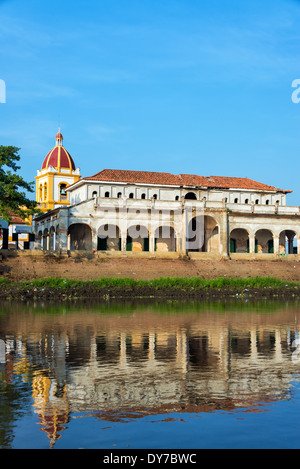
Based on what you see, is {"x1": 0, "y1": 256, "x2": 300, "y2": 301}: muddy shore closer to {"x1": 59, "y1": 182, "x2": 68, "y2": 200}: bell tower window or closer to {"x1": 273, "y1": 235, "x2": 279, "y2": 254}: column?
{"x1": 273, "y1": 235, "x2": 279, "y2": 254}: column

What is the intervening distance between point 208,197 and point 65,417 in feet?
168

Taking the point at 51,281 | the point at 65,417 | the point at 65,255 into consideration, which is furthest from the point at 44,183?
the point at 65,417

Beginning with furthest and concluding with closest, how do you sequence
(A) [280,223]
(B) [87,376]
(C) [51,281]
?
(A) [280,223] < (C) [51,281] < (B) [87,376]

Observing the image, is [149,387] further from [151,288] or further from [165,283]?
[165,283]

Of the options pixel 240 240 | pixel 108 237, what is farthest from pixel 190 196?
pixel 108 237

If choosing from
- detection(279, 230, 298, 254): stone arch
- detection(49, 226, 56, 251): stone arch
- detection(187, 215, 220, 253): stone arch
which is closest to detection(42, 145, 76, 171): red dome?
detection(49, 226, 56, 251): stone arch

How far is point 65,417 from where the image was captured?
27.6 feet

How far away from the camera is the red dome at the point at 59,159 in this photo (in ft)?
240

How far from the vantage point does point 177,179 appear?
58969mm

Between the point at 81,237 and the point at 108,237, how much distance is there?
4191mm

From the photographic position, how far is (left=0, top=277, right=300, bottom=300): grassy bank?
38.4m

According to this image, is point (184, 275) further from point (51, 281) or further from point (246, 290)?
point (51, 281)

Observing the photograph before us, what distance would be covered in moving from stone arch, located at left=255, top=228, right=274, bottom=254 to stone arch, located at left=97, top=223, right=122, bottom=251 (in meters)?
15.3

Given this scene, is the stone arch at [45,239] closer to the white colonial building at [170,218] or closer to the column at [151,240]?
the white colonial building at [170,218]
